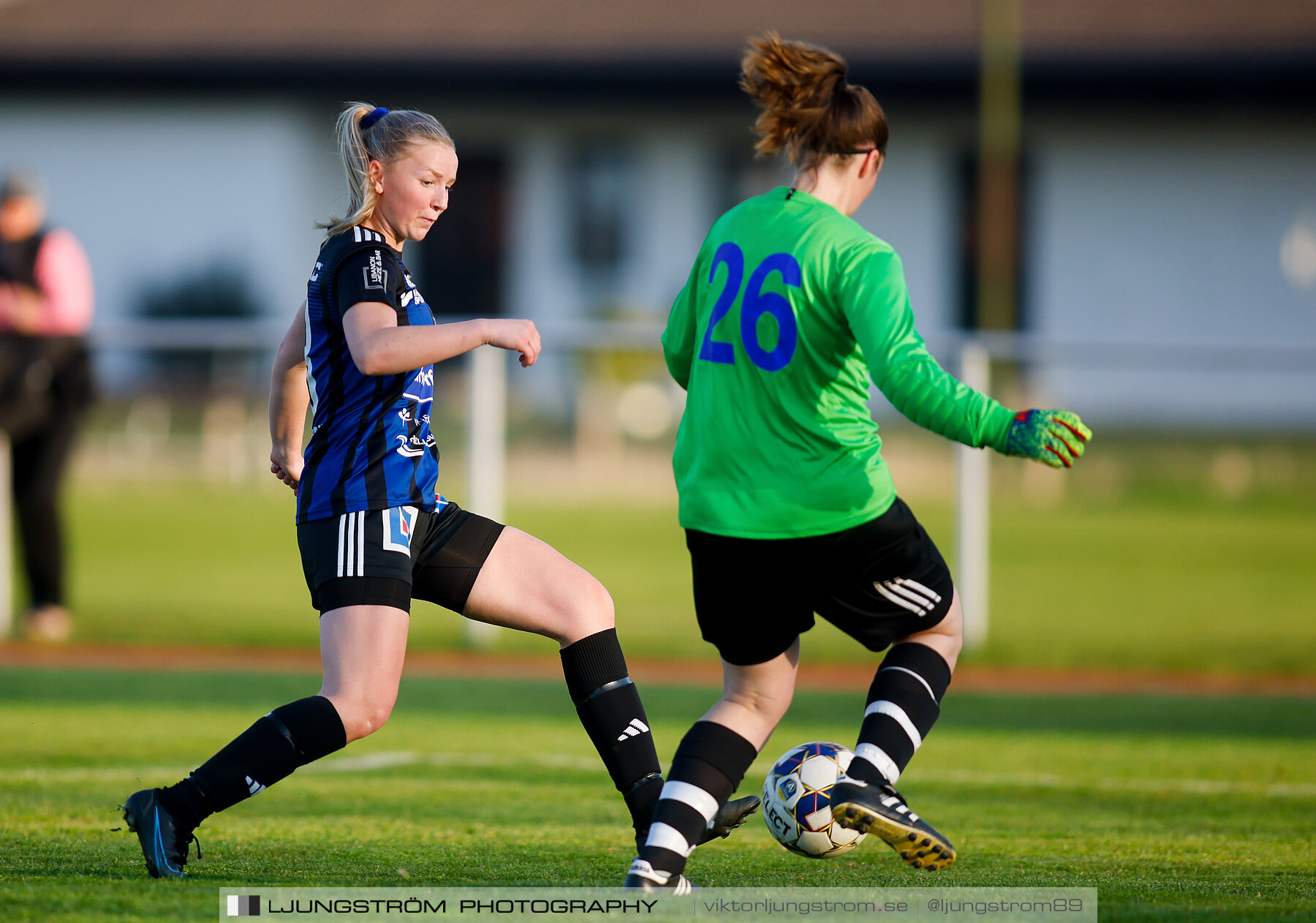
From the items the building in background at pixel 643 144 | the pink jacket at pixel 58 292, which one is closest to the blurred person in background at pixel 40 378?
the pink jacket at pixel 58 292

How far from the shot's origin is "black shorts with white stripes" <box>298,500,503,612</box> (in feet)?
11.5

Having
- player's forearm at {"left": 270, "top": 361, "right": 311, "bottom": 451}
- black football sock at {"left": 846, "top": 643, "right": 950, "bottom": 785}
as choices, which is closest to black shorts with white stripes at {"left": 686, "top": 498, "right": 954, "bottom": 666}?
black football sock at {"left": 846, "top": 643, "right": 950, "bottom": 785}

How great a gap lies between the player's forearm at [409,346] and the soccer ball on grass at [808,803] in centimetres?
131

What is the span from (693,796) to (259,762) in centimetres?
97

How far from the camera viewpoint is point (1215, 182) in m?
24.3

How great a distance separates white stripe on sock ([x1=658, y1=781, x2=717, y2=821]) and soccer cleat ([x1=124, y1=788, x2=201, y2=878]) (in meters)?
1.09

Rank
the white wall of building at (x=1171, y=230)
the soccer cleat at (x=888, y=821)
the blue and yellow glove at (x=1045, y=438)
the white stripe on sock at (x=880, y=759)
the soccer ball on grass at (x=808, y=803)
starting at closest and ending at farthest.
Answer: the blue and yellow glove at (x=1045, y=438) → the soccer cleat at (x=888, y=821) → the white stripe on sock at (x=880, y=759) → the soccer ball on grass at (x=808, y=803) → the white wall of building at (x=1171, y=230)

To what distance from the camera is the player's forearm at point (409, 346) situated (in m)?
3.39

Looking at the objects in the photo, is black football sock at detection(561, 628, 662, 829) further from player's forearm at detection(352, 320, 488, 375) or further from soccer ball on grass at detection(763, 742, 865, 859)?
player's forearm at detection(352, 320, 488, 375)

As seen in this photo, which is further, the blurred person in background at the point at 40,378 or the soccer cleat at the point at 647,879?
the blurred person in background at the point at 40,378

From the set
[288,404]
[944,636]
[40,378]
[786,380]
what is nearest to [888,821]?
[944,636]

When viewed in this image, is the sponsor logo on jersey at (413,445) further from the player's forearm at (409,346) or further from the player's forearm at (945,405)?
the player's forearm at (945,405)

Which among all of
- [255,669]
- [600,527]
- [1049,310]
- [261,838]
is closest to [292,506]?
[600,527]

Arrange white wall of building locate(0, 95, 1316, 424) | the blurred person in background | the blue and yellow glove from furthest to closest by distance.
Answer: white wall of building locate(0, 95, 1316, 424)
the blurred person in background
the blue and yellow glove
